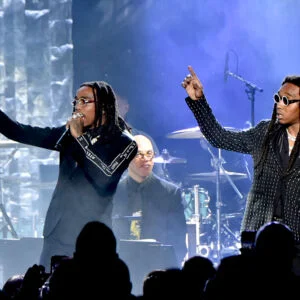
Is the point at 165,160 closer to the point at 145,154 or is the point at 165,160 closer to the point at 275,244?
the point at 145,154

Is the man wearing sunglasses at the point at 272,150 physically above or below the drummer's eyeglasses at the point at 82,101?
below

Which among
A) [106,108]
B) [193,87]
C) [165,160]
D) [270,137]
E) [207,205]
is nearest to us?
[270,137]

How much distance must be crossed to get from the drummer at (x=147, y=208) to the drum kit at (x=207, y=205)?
2.43m

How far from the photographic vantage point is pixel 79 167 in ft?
17.3

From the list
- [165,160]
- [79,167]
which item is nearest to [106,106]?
[79,167]

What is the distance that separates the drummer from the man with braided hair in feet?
10.1

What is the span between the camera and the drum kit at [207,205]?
37.6 feet

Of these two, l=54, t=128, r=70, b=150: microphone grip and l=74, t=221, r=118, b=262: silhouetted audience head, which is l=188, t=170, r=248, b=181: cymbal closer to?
l=54, t=128, r=70, b=150: microphone grip

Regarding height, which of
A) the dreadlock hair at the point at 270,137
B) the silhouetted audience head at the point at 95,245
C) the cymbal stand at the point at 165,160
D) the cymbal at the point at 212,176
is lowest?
the silhouetted audience head at the point at 95,245

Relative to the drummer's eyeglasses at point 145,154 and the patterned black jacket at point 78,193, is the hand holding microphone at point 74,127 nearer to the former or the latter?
the patterned black jacket at point 78,193

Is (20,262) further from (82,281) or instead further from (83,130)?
(82,281)

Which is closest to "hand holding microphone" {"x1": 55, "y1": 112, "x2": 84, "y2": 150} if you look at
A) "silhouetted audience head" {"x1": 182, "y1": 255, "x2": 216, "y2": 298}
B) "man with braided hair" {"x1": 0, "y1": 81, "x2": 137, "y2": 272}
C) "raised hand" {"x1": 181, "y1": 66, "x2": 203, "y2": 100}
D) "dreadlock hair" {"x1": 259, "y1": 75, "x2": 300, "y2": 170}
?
"man with braided hair" {"x1": 0, "y1": 81, "x2": 137, "y2": 272}

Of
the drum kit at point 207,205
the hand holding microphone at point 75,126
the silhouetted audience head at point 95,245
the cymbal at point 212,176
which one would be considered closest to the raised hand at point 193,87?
the hand holding microphone at point 75,126

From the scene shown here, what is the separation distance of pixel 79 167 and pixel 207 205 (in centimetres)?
693
